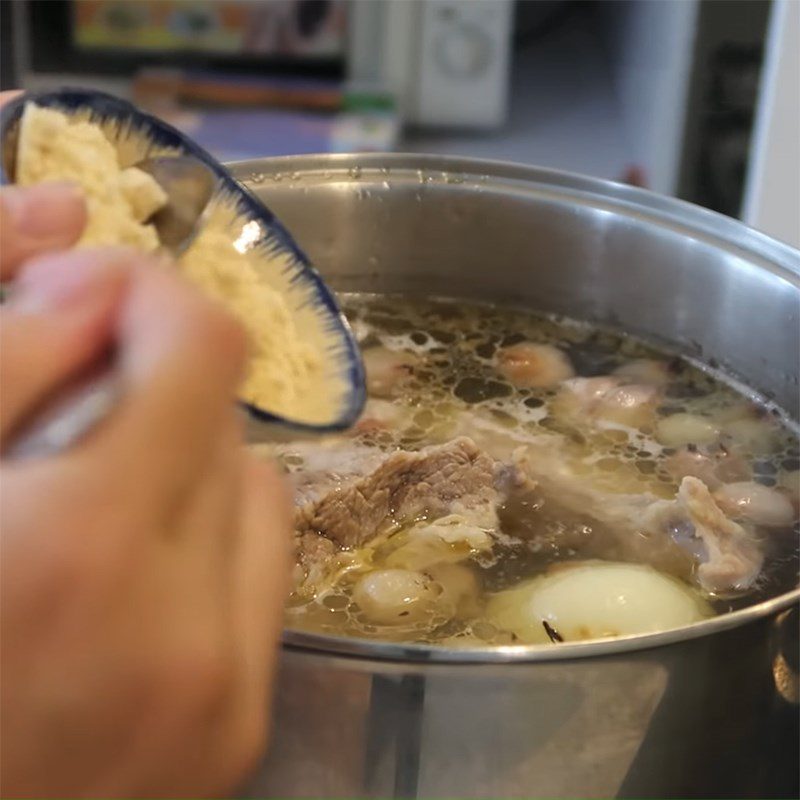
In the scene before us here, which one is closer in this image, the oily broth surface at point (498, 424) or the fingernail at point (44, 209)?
the fingernail at point (44, 209)

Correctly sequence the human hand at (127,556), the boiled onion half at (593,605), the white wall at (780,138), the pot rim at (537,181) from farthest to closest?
1. the white wall at (780,138)
2. the pot rim at (537,181)
3. the boiled onion half at (593,605)
4. the human hand at (127,556)

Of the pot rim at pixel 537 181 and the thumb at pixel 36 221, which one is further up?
the thumb at pixel 36 221

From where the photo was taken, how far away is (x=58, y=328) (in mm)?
296

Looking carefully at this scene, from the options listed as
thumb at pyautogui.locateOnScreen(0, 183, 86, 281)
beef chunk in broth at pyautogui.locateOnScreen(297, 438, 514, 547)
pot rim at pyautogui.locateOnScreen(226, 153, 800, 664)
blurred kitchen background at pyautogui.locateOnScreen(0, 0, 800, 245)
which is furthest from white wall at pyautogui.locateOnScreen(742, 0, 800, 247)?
thumb at pyautogui.locateOnScreen(0, 183, 86, 281)

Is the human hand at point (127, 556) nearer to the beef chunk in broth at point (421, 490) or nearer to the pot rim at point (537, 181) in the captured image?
the beef chunk in broth at point (421, 490)

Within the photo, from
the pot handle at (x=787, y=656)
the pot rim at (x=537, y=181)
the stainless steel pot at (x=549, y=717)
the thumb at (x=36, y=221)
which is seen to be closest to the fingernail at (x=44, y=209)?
the thumb at (x=36, y=221)

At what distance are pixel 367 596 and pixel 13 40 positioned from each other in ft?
3.89

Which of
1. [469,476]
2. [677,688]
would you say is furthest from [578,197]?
[677,688]

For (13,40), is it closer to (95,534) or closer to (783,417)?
(783,417)

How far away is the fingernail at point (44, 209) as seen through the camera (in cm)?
35

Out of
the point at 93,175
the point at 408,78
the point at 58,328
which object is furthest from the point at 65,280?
the point at 408,78

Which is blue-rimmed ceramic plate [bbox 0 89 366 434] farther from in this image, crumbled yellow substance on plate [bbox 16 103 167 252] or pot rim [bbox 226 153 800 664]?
pot rim [bbox 226 153 800 664]

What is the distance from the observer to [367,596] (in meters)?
0.66

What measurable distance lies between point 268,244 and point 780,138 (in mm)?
690
